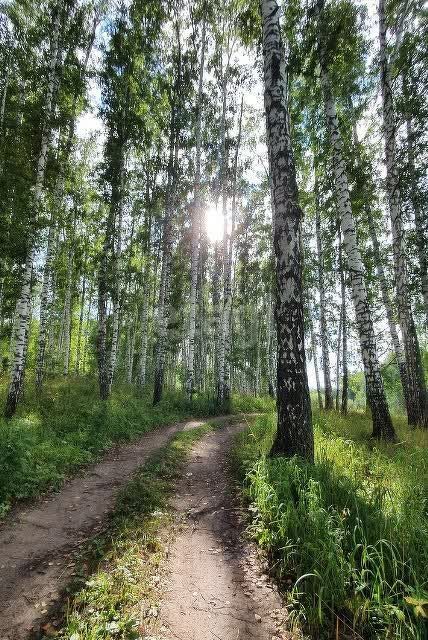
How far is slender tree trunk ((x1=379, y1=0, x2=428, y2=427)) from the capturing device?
10.2 metres

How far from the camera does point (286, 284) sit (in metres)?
6.18

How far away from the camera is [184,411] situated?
16031 mm

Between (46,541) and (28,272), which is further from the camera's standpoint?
(28,272)

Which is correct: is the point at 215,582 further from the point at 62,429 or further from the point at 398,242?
the point at 398,242

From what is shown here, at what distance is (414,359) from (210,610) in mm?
9951

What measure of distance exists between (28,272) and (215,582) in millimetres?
10389

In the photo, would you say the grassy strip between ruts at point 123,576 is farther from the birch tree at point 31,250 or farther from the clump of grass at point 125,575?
the birch tree at point 31,250

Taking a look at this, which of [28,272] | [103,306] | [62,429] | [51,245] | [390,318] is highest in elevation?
[51,245]

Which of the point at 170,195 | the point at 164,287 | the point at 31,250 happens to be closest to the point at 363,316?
the point at 31,250

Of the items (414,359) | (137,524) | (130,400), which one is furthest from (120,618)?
(130,400)

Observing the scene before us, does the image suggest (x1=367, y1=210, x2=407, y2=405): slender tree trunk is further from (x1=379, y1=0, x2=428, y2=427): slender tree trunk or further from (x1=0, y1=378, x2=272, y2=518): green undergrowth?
(x1=0, y1=378, x2=272, y2=518): green undergrowth

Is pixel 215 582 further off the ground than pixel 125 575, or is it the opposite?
pixel 125 575

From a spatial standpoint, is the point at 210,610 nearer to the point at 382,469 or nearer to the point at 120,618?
the point at 120,618

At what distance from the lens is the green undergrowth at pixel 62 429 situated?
5934 mm
